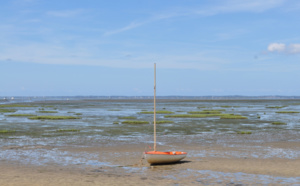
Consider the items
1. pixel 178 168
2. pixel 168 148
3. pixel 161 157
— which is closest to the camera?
pixel 178 168

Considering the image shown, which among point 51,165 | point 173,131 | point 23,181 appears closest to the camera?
point 23,181

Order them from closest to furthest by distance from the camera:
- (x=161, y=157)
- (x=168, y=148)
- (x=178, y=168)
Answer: (x=178, y=168)
(x=161, y=157)
(x=168, y=148)

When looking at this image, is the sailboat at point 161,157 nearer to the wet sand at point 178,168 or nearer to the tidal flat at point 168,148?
the wet sand at point 178,168

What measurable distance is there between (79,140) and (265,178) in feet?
64.1

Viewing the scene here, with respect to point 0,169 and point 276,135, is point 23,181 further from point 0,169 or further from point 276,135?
point 276,135

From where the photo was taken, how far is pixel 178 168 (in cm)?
2139

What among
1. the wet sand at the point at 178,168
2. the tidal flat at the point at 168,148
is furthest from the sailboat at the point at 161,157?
the tidal flat at the point at 168,148

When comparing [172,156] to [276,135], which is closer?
[172,156]

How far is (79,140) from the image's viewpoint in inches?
1316

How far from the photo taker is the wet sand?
18.1 m

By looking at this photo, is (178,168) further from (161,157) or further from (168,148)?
(168,148)

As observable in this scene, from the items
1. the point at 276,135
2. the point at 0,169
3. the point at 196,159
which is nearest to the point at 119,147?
the point at 196,159

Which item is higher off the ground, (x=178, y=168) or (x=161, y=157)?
(x=161, y=157)

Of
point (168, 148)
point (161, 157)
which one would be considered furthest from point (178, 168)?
point (168, 148)
